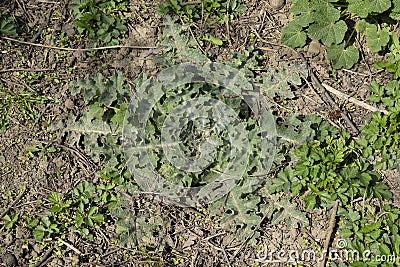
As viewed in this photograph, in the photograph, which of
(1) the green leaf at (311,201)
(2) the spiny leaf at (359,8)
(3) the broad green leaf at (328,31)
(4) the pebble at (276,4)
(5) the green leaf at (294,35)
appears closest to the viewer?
(1) the green leaf at (311,201)

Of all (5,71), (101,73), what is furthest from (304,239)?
(5,71)

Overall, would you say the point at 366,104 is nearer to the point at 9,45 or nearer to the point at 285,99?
the point at 285,99

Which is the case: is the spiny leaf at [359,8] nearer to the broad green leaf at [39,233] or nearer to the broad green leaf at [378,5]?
the broad green leaf at [378,5]

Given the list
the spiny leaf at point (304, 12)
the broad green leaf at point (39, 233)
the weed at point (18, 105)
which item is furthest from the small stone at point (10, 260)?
the spiny leaf at point (304, 12)

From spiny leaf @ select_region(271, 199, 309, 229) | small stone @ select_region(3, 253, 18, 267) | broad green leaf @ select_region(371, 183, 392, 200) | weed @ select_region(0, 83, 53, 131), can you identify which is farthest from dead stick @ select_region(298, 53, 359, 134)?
small stone @ select_region(3, 253, 18, 267)

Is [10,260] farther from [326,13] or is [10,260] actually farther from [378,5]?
[378,5]

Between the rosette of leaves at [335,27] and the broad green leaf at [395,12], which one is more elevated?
the broad green leaf at [395,12]

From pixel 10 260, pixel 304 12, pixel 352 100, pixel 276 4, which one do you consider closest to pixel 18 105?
pixel 10 260
